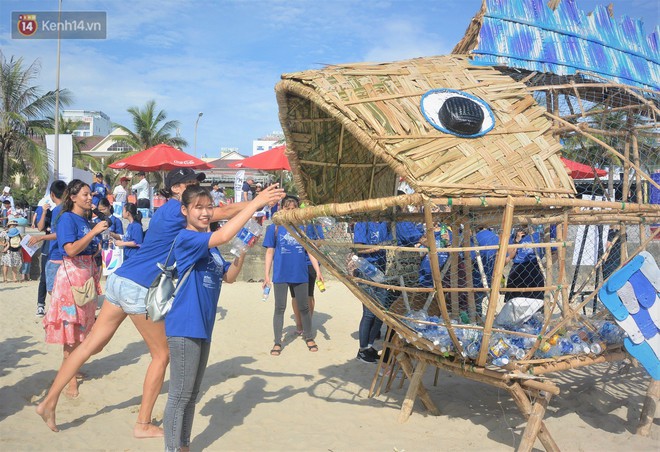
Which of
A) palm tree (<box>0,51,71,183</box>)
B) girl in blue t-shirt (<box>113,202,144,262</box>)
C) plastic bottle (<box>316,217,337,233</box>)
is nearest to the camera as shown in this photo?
plastic bottle (<box>316,217,337,233</box>)

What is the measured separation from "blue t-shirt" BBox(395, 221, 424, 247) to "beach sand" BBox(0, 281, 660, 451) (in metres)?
1.26

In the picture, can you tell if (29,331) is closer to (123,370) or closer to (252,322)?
(123,370)

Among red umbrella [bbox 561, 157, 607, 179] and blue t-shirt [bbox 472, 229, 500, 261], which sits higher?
red umbrella [bbox 561, 157, 607, 179]

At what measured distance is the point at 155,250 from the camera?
365 centimetres

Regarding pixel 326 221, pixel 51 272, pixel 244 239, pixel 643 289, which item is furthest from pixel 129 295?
pixel 643 289

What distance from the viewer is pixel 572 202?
2969 millimetres

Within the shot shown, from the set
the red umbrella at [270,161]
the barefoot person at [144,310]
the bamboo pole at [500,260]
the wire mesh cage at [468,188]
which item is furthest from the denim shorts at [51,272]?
the red umbrella at [270,161]

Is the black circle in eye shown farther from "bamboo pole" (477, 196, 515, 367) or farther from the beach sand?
the beach sand

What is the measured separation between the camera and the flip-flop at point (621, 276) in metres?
3.36

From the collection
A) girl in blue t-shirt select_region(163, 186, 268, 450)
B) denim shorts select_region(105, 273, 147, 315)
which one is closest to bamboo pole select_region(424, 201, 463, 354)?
girl in blue t-shirt select_region(163, 186, 268, 450)

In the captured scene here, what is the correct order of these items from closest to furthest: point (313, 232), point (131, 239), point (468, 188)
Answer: point (468, 188), point (313, 232), point (131, 239)

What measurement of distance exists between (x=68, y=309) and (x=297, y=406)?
2.00m

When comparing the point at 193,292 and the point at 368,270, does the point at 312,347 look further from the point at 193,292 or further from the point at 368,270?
the point at 193,292

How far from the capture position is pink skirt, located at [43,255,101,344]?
441cm
